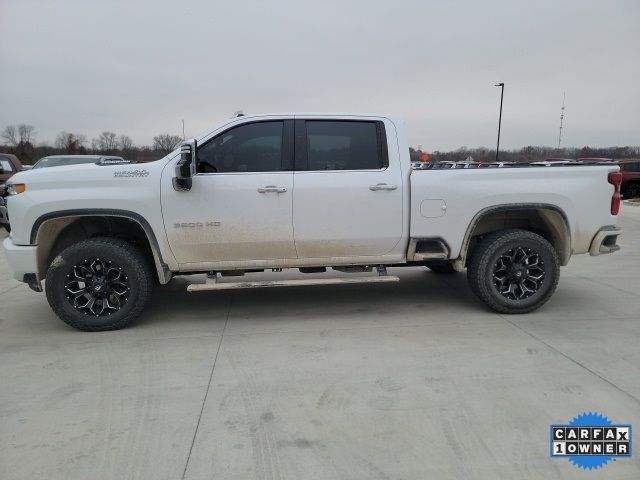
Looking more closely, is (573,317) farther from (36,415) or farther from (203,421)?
(36,415)

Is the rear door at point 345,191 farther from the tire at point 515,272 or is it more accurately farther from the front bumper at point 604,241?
the front bumper at point 604,241

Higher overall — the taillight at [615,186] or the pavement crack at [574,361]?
the taillight at [615,186]

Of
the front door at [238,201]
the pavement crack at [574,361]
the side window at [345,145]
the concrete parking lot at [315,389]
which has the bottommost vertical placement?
the concrete parking lot at [315,389]

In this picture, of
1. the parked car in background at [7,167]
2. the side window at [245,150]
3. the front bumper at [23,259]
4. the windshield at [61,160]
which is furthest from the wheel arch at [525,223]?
the parked car in background at [7,167]

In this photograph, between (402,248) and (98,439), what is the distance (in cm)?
316

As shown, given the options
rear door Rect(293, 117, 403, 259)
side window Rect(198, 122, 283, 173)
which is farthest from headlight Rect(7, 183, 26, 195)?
rear door Rect(293, 117, 403, 259)

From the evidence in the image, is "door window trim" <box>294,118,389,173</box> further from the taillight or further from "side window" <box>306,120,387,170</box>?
the taillight

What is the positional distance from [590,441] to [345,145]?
10.6 feet

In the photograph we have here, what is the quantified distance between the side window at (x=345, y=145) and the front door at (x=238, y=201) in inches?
9.5

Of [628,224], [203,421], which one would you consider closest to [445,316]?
[203,421]

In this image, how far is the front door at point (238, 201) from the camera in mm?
4414

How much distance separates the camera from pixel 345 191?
179 inches

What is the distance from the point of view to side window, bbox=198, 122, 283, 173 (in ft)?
14.9

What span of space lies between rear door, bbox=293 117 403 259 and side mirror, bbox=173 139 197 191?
38.3 inches
